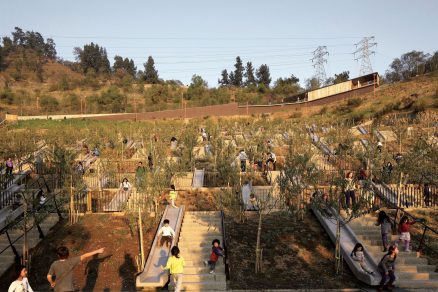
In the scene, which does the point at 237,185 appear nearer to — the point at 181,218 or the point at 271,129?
the point at 181,218

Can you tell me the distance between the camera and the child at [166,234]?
1288 centimetres

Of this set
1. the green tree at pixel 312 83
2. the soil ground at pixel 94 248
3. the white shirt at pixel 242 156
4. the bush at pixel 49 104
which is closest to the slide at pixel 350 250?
the soil ground at pixel 94 248

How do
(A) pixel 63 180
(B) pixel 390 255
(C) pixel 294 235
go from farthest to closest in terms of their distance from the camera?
(A) pixel 63 180 → (C) pixel 294 235 → (B) pixel 390 255

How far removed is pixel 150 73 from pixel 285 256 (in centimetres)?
8245

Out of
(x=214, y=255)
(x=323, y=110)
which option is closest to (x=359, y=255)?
(x=214, y=255)

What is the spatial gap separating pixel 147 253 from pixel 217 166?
22.7 feet

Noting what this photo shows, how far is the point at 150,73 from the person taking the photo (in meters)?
91.4

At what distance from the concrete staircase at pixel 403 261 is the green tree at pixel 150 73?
79453 mm

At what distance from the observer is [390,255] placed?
1070cm

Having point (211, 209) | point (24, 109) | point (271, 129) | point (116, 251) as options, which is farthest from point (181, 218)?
point (24, 109)

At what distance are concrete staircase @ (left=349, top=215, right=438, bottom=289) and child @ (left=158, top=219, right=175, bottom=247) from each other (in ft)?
20.1

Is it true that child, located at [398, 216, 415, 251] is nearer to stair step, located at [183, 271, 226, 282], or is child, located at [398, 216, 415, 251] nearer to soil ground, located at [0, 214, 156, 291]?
stair step, located at [183, 271, 226, 282]

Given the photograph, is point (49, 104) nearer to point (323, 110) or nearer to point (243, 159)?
point (323, 110)

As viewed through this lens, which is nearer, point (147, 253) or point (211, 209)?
point (147, 253)
